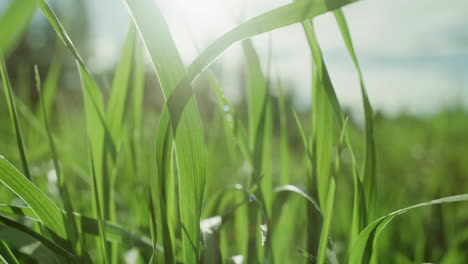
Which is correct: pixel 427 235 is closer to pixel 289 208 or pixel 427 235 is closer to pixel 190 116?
pixel 289 208

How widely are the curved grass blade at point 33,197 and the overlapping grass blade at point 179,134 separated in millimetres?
104

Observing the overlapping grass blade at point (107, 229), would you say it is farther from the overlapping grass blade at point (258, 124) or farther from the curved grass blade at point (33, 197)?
the overlapping grass blade at point (258, 124)

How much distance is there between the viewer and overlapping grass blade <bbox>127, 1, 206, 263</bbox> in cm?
26

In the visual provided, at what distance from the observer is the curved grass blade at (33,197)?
31 centimetres

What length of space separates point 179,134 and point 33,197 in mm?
143

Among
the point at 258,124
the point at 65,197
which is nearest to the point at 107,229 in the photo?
the point at 65,197

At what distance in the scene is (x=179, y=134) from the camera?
0.31 metres

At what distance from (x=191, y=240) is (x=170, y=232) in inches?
1.4

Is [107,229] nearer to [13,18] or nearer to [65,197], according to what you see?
[65,197]

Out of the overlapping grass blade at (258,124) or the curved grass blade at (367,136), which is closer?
the curved grass blade at (367,136)

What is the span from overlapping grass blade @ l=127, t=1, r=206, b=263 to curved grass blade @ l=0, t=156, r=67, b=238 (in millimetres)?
104

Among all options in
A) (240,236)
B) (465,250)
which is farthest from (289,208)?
(465,250)

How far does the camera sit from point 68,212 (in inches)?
13.4

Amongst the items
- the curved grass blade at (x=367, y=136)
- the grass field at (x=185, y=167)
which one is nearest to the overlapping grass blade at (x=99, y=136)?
the grass field at (x=185, y=167)
